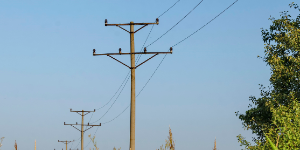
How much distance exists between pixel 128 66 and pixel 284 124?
10707 millimetres

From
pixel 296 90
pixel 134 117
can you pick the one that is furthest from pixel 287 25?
pixel 134 117

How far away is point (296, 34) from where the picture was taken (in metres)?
22.7

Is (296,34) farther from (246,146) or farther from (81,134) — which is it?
(81,134)

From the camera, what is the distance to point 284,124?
11398 millimetres

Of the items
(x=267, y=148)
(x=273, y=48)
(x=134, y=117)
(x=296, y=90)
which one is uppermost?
(x=273, y=48)

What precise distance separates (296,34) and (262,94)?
4.49 metres

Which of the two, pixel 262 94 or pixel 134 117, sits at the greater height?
pixel 262 94

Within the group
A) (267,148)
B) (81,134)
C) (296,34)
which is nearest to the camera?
(267,148)

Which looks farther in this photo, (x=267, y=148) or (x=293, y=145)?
(x=267, y=148)

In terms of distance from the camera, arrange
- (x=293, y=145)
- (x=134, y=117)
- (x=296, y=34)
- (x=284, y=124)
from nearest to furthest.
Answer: (x=293, y=145)
(x=284, y=124)
(x=134, y=117)
(x=296, y=34)

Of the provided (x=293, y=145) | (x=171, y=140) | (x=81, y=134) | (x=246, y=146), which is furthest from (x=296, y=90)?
(x=81, y=134)

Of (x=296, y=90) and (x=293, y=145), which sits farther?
Answer: (x=296, y=90)

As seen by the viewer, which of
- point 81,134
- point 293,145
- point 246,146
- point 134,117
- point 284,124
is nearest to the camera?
point 293,145

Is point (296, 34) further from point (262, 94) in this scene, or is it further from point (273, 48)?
point (262, 94)
